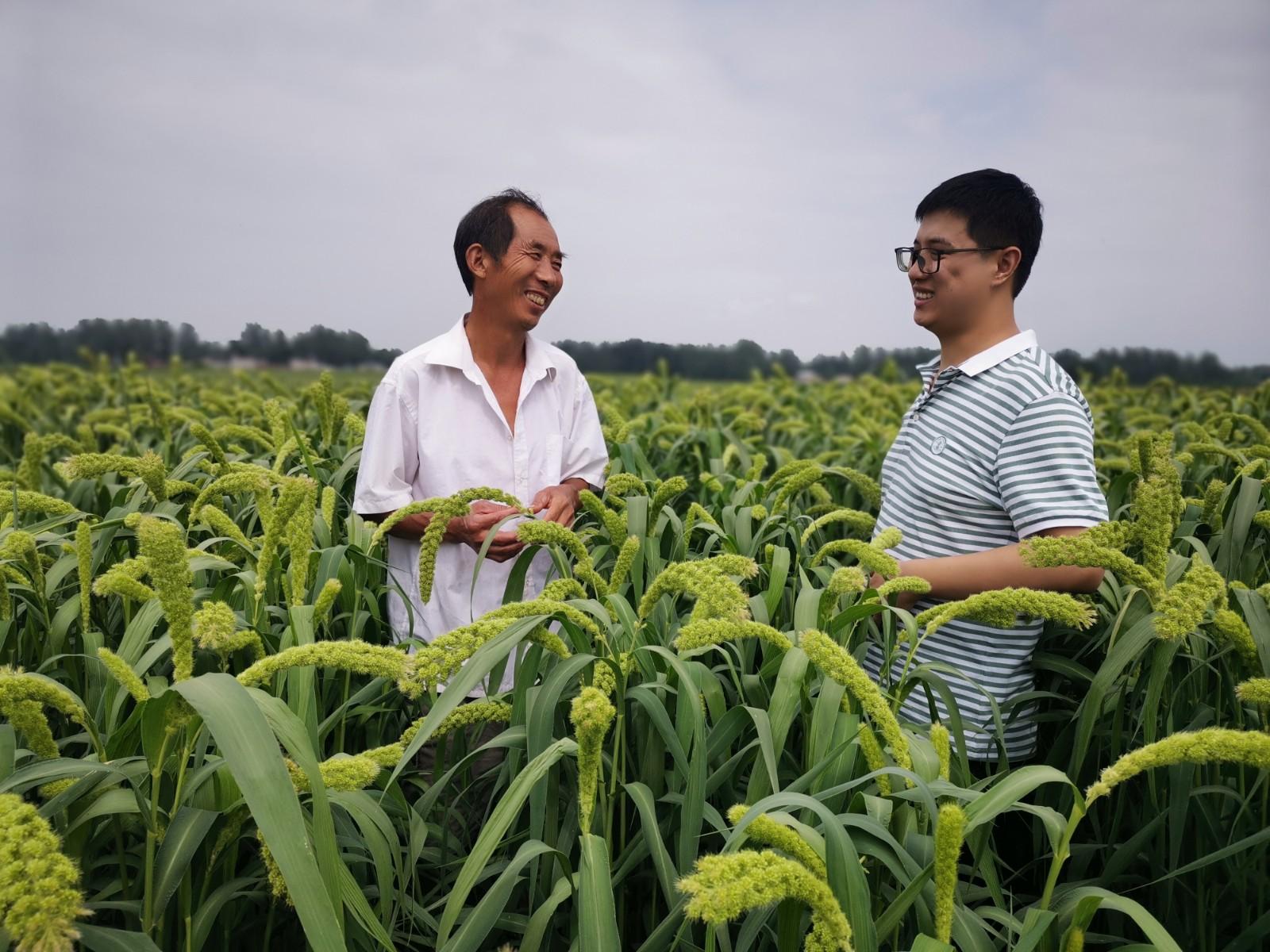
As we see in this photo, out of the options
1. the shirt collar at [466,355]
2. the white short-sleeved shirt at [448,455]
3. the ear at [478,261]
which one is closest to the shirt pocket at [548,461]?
the white short-sleeved shirt at [448,455]

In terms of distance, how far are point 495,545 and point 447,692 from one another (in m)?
1.17

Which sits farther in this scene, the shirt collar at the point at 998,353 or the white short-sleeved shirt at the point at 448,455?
the white short-sleeved shirt at the point at 448,455

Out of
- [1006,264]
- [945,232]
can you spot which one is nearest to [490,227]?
[945,232]

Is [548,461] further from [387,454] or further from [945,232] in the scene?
[945,232]

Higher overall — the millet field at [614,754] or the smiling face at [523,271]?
the smiling face at [523,271]

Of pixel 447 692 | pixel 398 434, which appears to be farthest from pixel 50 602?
pixel 447 692

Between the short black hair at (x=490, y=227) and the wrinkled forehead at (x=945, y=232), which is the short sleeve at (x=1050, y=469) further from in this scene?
the short black hair at (x=490, y=227)

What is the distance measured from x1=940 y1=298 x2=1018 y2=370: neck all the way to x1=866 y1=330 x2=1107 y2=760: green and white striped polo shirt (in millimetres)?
57

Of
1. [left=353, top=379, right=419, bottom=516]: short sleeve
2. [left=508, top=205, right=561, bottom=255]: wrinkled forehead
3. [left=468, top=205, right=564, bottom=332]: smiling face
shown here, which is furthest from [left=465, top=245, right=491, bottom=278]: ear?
[left=353, top=379, right=419, bottom=516]: short sleeve

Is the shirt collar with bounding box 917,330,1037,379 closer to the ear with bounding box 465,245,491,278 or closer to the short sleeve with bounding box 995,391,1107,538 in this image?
the short sleeve with bounding box 995,391,1107,538

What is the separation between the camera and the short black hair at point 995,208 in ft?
7.64

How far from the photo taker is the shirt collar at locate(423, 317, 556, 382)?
280cm

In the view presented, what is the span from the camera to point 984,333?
239cm

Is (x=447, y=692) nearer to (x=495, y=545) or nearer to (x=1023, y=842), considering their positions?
(x=495, y=545)
